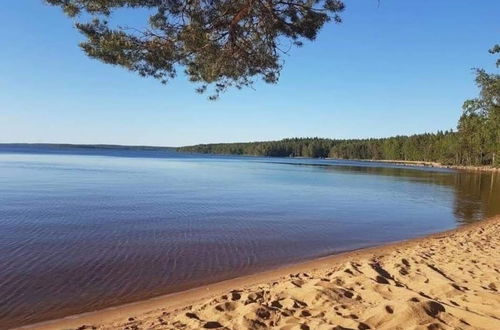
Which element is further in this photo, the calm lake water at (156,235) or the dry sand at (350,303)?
the calm lake water at (156,235)

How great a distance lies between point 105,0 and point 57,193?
2330 centimetres

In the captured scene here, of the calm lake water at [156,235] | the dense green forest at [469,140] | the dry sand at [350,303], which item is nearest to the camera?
the dry sand at [350,303]

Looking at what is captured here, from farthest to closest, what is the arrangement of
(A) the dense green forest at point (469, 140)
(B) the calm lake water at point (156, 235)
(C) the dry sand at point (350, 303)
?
(A) the dense green forest at point (469, 140) < (B) the calm lake water at point (156, 235) < (C) the dry sand at point (350, 303)

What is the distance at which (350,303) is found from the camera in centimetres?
720

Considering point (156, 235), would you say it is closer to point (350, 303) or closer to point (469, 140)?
point (350, 303)

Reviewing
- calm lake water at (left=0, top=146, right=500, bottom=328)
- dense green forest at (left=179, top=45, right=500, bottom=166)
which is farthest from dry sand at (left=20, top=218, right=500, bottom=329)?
dense green forest at (left=179, top=45, right=500, bottom=166)

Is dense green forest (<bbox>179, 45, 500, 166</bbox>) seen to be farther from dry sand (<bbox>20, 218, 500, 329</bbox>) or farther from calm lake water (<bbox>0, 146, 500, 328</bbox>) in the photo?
dry sand (<bbox>20, 218, 500, 329</bbox>)

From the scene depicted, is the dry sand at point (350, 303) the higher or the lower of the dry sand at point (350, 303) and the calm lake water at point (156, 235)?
the higher

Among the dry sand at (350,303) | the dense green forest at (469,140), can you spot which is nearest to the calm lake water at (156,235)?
the dry sand at (350,303)

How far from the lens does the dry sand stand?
6379mm

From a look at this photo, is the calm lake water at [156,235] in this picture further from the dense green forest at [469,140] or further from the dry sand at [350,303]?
the dense green forest at [469,140]

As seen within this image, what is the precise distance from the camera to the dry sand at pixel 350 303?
6379mm

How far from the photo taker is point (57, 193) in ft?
96.5

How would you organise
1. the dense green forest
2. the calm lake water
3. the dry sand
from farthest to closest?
the dense green forest
the calm lake water
the dry sand
